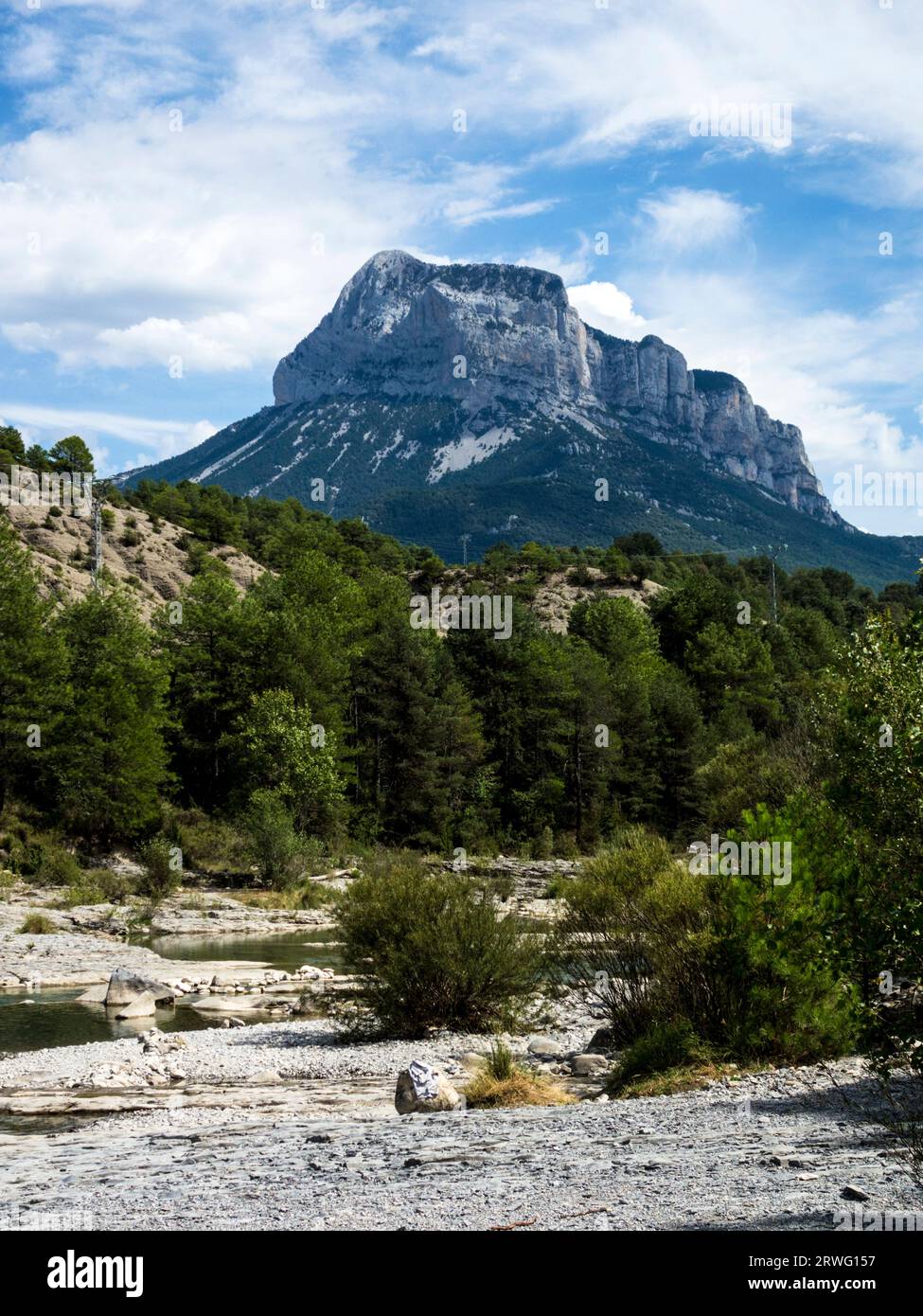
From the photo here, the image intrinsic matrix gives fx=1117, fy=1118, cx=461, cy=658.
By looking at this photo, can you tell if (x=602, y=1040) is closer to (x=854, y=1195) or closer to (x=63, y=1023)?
(x=63, y=1023)

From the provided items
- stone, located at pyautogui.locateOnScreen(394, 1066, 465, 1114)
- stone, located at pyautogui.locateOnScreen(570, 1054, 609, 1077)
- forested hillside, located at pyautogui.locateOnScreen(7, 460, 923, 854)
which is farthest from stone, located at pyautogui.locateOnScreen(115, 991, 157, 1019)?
forested hillside, located at pyautogui.locateOnScreen(7, 460, 923, 854)

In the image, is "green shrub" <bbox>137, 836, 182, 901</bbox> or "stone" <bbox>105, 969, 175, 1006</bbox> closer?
"stone" <bbox>105, 969, 175, 1006</bbox>

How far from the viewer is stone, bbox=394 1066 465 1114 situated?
44.9 ft

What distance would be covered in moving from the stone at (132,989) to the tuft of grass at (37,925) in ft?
34.1

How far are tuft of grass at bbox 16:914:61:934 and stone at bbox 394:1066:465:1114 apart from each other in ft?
76.2

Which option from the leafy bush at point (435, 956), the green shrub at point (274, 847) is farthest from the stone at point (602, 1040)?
the green shrub at point (274, 847)

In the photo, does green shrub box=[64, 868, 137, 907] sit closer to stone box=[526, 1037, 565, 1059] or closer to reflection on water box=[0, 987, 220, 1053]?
reflection on water box=[0, 987, 220, 1053]

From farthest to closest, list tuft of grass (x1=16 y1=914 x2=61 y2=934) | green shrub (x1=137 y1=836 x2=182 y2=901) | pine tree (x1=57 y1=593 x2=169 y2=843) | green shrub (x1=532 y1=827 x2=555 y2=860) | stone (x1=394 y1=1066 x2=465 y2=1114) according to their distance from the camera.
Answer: green shrub (x1=532 y1=827 x2=555 y2=860), pine tree (x1=57 y1=593 x2=169 y2=843), green shrub (x1=137 y1=836 x2=182 y2=901), tuft of grass (x1=16 y1=914 x2=61 y2=934), stone (x1=394 y1=1066 x2=465 y2=1114)

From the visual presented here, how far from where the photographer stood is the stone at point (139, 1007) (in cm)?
2312

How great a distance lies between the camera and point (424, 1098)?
13.7 meters

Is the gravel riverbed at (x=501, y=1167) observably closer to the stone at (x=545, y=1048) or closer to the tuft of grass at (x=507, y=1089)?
the tuft of grass at (x=507, y=1089)

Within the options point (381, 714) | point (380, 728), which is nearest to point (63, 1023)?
point (380, 728)
